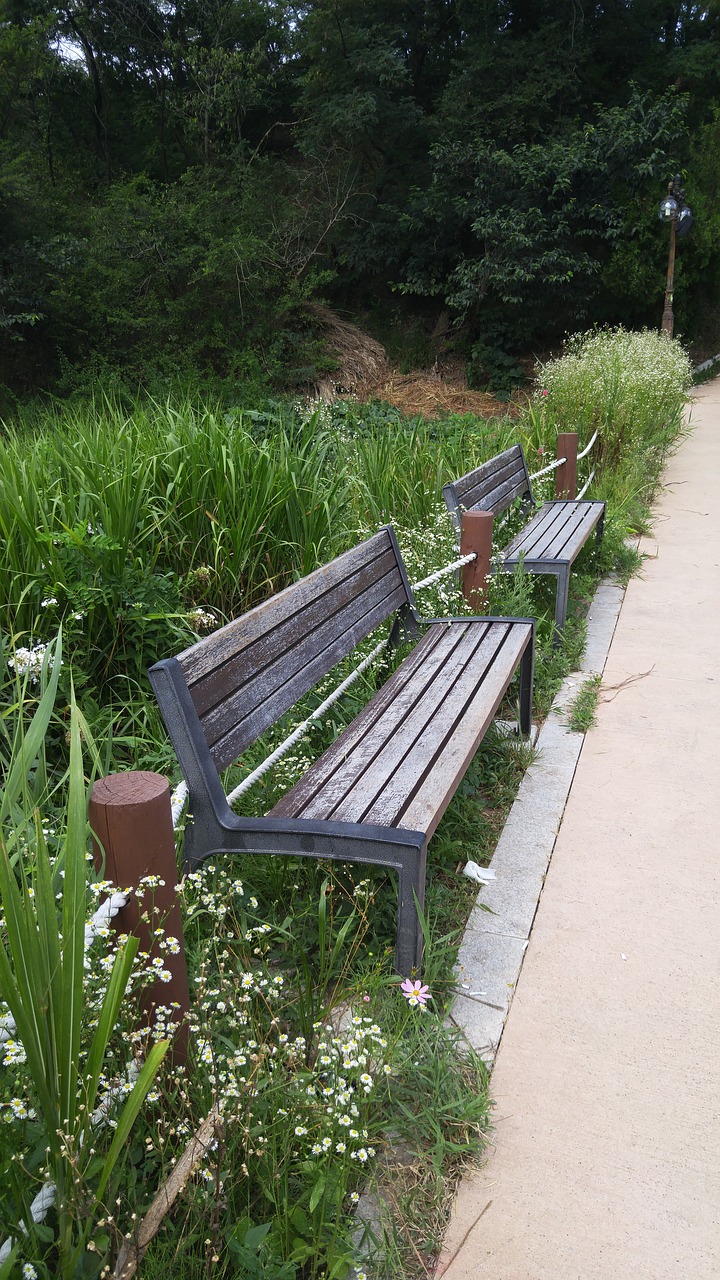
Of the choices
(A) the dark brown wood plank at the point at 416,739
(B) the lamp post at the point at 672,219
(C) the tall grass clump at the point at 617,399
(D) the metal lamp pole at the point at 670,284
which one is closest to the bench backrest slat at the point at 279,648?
(A) the dark brown wood plank at the point at 416,739

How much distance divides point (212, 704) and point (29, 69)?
17.9 meters

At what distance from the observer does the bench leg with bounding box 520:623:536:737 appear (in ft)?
11.5

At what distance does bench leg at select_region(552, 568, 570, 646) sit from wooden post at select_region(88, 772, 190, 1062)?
3.14m

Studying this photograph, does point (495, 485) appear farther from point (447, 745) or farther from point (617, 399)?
point (617, 399)

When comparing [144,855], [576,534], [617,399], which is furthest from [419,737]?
[617,399]

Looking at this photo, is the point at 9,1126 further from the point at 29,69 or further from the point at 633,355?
the point at 29,69

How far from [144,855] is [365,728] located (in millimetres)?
1241

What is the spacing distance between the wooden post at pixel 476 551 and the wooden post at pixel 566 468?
2526mm

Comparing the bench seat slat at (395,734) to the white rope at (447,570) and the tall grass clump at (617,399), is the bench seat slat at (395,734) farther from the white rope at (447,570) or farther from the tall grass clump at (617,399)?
the tall grass clump at (617,399)

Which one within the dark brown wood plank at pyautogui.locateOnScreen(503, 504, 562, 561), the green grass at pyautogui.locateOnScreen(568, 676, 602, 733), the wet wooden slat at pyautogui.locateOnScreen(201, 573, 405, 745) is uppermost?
the wet wooden slat at pyautogui.locateOnScreen(201, 573, 405, 745)

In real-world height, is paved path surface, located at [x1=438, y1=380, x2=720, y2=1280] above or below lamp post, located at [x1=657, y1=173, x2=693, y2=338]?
below

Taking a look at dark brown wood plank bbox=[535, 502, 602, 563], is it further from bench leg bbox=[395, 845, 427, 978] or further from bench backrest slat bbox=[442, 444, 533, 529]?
bench leg bbox=[395, 845, 427, 978]

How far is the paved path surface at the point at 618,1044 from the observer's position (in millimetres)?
1678

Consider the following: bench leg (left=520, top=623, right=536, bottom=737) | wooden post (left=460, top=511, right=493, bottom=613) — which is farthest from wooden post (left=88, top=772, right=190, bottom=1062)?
wooden post (left=460, top=511, right=493, bottom=613)
